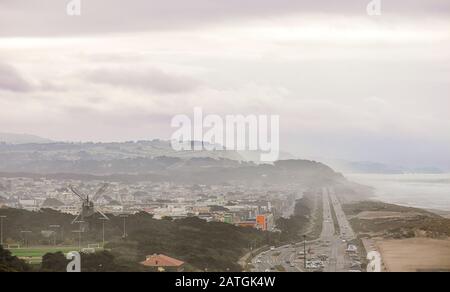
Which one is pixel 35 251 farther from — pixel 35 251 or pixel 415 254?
pixel 415 254

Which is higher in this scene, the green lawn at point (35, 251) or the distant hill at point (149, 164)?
the distant hill at point (149, 164)

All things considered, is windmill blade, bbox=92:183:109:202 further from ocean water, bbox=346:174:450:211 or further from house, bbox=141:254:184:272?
ocean water, bbox=346:174:450:211

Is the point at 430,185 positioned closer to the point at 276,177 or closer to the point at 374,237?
the point at 374,237

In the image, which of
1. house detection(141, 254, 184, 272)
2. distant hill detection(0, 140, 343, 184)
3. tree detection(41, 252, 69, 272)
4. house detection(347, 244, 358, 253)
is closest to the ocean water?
distant hill detection(0, 140, 343, 184)

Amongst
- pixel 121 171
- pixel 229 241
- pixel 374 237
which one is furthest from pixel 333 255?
pixel 121 171

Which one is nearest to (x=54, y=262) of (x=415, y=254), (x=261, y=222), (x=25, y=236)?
(x=25, y=236)

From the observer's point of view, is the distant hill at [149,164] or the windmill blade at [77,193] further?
the distant hill at [149,164]

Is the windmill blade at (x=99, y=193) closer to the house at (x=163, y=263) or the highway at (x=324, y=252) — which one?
the house at (x=163, y=263)

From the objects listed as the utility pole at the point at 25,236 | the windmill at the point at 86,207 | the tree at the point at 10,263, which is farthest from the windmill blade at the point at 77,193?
the tree at the point at 10,263
